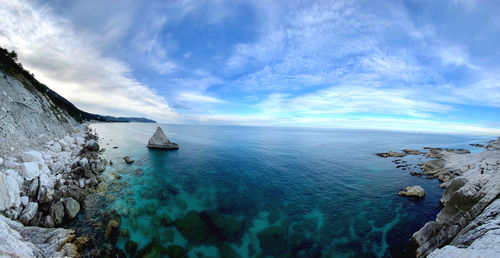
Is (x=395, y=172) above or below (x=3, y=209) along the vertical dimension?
below

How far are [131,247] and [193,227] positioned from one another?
4.95 meters

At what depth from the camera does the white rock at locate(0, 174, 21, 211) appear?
38.9 feet

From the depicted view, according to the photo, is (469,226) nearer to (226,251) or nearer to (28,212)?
(226,251)

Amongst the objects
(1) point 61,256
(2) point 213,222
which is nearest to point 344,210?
(2) point 213,222

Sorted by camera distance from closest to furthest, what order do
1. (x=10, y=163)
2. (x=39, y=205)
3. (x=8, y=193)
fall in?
(x=8, y=193), (x=39, y=205), (x=10, y=163)

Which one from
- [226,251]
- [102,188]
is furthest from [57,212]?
[226,251]

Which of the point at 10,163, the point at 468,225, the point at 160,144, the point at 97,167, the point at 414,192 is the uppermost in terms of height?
the point at 10,163

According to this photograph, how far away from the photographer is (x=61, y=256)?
398 inches

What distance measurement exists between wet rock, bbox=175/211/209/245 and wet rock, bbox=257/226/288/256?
5388mm

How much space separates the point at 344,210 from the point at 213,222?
16014mm

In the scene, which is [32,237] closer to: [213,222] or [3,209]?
[3,209]

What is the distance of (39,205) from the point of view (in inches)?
564

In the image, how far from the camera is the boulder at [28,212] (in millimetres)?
12297

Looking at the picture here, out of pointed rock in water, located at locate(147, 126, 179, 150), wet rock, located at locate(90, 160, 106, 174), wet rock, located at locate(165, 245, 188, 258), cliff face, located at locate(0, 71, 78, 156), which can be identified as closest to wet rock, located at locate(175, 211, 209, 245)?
wet rock, located at locate(165, 245, 188, 258)
